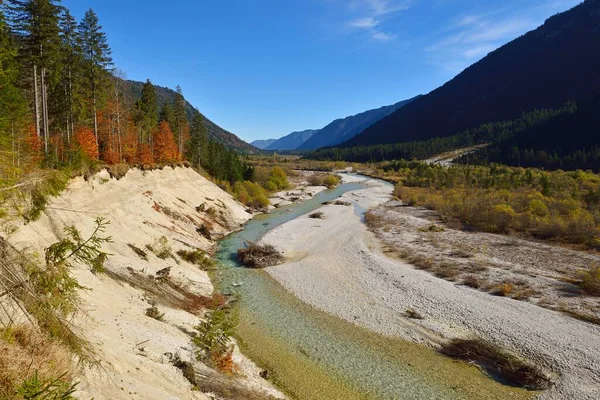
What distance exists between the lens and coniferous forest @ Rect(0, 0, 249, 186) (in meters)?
23.4

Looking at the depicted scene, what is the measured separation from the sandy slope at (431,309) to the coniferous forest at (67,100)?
53.6 ft

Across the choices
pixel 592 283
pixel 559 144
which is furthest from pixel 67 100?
pixel 559 144

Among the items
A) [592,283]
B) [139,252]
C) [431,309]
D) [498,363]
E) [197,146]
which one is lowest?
[498,363]

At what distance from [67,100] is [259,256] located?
25.7m

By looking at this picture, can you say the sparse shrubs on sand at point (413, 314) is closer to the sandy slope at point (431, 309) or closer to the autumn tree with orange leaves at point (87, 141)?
the sandy slope at point (431, 309)

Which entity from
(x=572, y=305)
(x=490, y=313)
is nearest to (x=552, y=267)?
(x=572, y=305)

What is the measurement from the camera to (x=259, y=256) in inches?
1164

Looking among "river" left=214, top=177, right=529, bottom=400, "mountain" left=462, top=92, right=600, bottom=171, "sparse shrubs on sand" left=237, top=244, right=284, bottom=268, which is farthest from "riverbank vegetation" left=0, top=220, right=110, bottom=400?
"mountain" left=462, top=92, right=600, bottom=171

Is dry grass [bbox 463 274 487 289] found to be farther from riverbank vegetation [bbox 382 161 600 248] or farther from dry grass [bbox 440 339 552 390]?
riverbank vegetation [bbox 382 161 600 248]

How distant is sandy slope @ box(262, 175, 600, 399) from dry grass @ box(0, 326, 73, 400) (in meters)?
15.8

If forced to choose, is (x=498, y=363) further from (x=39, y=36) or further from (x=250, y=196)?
(x=250, y=196)

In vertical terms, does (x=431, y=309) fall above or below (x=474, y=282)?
below

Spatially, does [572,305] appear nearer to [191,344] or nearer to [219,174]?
[191,344]

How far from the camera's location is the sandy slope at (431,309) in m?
15.3
